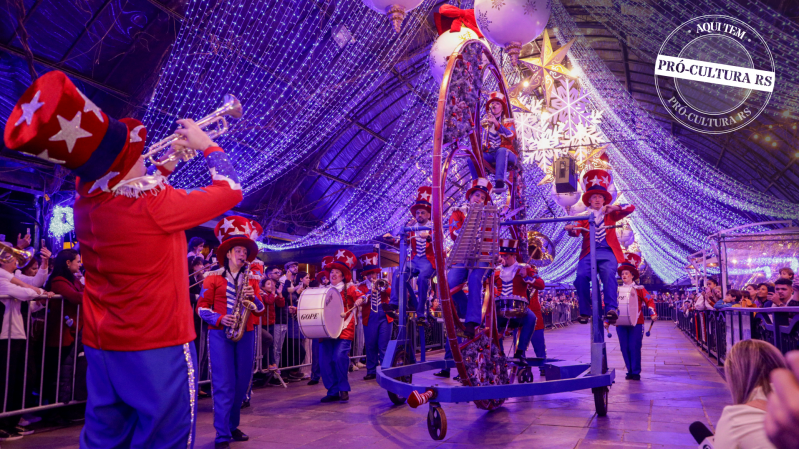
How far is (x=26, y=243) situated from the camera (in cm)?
675

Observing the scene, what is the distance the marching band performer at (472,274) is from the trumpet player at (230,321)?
6.26ft

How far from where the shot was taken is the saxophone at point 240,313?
4.41 metres

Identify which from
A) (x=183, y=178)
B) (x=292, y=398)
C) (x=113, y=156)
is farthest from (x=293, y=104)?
(x=113, y=156)

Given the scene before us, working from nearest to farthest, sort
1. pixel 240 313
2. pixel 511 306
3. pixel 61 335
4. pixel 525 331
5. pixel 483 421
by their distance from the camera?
pixel 240 313 → pixel 483 421 → pixel 61 335 → pixel 511 306 → pixel 525 331

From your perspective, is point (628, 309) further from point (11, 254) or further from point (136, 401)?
point (11, 254)

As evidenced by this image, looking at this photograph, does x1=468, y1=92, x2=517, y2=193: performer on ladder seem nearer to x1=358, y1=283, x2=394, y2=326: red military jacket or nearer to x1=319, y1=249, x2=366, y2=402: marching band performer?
x1=319, y1=249, x2=366, y2=402: marching band performer

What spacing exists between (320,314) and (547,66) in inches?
247

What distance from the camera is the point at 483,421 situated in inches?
200

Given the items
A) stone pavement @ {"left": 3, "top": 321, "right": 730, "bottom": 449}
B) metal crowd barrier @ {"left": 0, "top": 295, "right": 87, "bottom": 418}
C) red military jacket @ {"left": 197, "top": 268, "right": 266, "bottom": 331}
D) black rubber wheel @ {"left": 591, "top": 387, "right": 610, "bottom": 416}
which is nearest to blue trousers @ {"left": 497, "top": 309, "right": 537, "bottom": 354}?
stone pavement @ {"left": 3, "top": 321, "right": 730, "bottom": 449}

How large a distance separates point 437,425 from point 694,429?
2259mm

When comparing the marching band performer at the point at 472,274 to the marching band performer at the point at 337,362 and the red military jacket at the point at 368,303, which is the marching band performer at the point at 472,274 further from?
the red military jacket at the point at 368,303

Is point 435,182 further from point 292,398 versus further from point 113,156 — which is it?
point 292,398

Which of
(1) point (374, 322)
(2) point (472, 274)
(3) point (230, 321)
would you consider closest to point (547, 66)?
(1) point (374, 322)

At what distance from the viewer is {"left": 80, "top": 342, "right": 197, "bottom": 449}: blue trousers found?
2.19 meters
